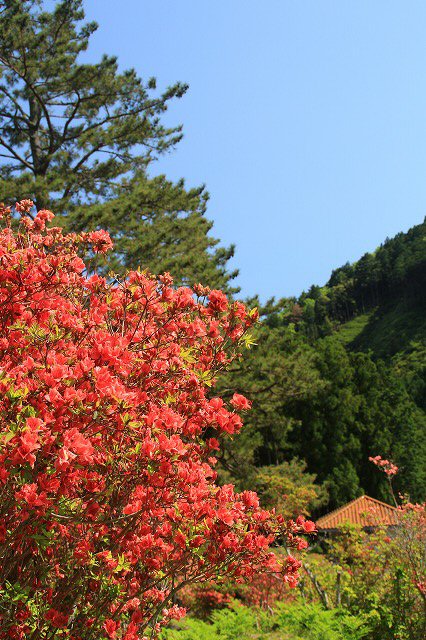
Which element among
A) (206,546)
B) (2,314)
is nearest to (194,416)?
(206,546)

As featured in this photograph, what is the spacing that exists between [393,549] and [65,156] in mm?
10099

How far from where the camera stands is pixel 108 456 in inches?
95.0

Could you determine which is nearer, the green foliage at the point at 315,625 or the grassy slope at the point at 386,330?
the green foliage at the point at 315,625

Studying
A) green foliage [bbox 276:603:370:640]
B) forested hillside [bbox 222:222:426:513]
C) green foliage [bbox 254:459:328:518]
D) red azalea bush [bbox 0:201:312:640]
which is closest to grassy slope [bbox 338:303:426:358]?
forested hillside [bbox 222:222:426:513]

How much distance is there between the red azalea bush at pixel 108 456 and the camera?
2.12 m

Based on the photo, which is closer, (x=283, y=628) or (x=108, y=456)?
(x=108, y=456)

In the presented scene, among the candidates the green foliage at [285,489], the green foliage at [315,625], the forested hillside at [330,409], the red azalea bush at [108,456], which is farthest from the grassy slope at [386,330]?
the red azalea bush at [108,456]

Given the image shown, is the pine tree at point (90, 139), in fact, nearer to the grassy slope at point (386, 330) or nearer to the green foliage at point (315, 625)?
the green foliage at point (315, 625)

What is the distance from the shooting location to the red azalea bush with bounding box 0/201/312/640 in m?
2.12

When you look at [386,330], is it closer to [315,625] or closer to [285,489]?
[285,489]

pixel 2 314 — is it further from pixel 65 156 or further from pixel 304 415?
pixel 304 415

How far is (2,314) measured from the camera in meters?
2.84

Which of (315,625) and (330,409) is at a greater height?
(330,409)

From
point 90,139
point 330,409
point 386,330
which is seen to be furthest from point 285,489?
point 386,330
